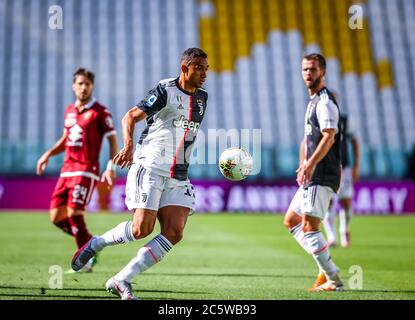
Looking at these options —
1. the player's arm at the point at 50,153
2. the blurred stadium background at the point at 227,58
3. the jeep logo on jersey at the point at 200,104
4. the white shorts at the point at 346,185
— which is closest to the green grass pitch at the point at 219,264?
the white shorts at the point at 346,185

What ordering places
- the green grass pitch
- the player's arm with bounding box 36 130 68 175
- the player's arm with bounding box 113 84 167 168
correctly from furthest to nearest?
the player's arm with bounding box 36 130 68 175 → the green grass pitch → the player's arm with bounding box 113 84 167 168

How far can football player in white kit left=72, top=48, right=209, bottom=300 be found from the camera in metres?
6.04

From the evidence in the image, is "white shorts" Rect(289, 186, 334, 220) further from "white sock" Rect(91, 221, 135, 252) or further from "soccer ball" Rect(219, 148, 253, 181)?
"white sock" Rect(91, 221, 135, 252)

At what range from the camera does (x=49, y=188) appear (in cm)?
2003

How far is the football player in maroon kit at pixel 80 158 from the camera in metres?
8.27

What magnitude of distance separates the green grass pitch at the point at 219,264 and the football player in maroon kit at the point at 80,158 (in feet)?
2.03

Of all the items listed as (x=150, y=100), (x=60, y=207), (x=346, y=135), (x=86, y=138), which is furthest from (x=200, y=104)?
(x=346, y=135)

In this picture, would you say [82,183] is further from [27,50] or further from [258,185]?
[27,50]

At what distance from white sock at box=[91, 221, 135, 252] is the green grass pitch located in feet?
1.46

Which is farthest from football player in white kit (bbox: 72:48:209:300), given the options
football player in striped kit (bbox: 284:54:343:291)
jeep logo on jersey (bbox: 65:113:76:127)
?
jeep logo on jersey (bbox: 65:113:76:127)

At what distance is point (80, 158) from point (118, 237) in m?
2.31

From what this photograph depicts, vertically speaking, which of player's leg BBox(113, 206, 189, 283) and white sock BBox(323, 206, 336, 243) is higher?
white sock BBox(323, 206, 336, 243)

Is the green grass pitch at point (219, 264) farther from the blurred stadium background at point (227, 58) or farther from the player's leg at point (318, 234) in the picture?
the blurred stadium background at point (227, 58)

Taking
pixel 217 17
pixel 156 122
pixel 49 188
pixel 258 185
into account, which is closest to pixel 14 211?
pixel 49 188
